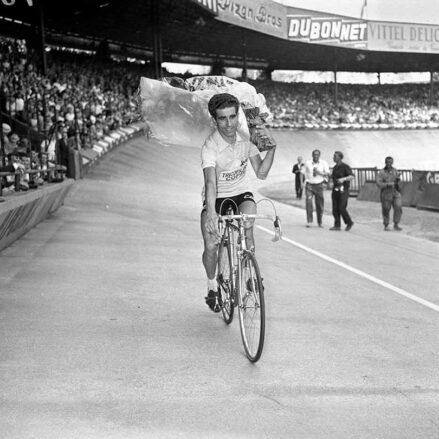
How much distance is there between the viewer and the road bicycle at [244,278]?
5824 mm

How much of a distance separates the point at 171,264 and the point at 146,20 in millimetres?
37253

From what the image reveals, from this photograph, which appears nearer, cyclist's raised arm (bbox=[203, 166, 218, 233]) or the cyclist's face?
cyclist's raised arm (bbox=[203, 166, 218, 233])

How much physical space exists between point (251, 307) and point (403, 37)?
64916 millimetres

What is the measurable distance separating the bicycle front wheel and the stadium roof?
29.5 m

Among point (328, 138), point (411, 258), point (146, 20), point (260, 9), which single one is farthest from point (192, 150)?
point (411, 258)

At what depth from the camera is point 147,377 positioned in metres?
5.52

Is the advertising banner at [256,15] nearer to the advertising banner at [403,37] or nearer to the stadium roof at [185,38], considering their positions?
the stadium roof at [185,38]

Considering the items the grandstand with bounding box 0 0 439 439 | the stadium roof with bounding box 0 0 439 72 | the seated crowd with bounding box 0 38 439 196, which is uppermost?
the stadium roof with bounding box 0 0 439 72

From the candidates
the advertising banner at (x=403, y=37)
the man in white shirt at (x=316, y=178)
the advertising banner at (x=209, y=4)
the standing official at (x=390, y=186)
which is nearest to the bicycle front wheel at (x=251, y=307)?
the man in white shirt at (x=316, y=178)

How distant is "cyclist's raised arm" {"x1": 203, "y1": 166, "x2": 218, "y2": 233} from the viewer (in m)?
6.27

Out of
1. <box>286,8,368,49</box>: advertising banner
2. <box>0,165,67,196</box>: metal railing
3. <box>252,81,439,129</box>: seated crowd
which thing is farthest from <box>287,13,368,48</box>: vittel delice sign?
<box>0,165,67,196</box>: metal railing

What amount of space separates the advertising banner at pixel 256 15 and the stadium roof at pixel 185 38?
1.12m

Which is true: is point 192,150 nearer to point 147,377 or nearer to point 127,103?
point 127,103

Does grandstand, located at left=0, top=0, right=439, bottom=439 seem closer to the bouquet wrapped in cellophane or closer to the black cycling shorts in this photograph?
the bouquet wrapped in cellophane
